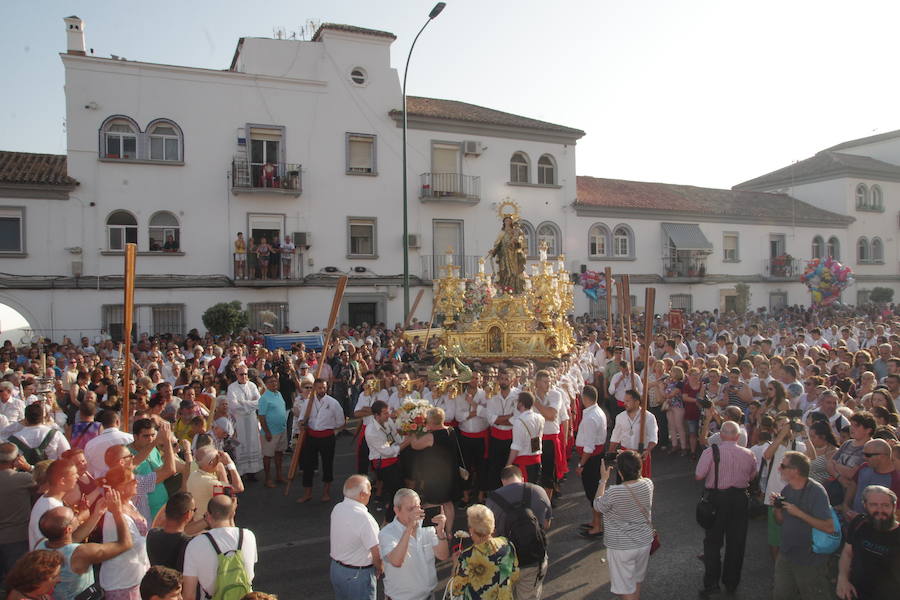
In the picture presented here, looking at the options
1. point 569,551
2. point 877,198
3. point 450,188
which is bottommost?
point 569,551

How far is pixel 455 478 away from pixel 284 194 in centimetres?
1884

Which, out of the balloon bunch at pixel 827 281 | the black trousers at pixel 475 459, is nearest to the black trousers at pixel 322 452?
the black trousers at pixel 475 459

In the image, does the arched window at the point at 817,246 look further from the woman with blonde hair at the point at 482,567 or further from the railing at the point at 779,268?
the woman with blonde hair at the point at 482,567

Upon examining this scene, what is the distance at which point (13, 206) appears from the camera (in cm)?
2092

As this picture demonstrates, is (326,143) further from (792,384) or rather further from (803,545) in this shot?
(803,545)

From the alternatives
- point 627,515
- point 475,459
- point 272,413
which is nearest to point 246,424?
point 272,413

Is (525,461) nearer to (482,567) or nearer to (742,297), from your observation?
(482,567)

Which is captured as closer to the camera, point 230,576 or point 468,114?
point 230,576

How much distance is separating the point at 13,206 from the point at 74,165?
219 centimetres

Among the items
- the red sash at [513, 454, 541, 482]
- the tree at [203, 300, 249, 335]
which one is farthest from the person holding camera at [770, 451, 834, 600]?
the tree at [203, 300, 249, 335]

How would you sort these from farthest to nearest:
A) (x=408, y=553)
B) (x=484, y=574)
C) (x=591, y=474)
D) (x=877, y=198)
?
(x=877, y=198)
(x=591, y=474)
(x=408, y=553)
(x=484, y=574)

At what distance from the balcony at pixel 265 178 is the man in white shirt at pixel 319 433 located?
1589 cm

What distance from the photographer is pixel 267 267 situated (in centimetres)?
2370

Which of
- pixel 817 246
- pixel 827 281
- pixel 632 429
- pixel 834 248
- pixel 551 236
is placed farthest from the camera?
pixel 834 248
